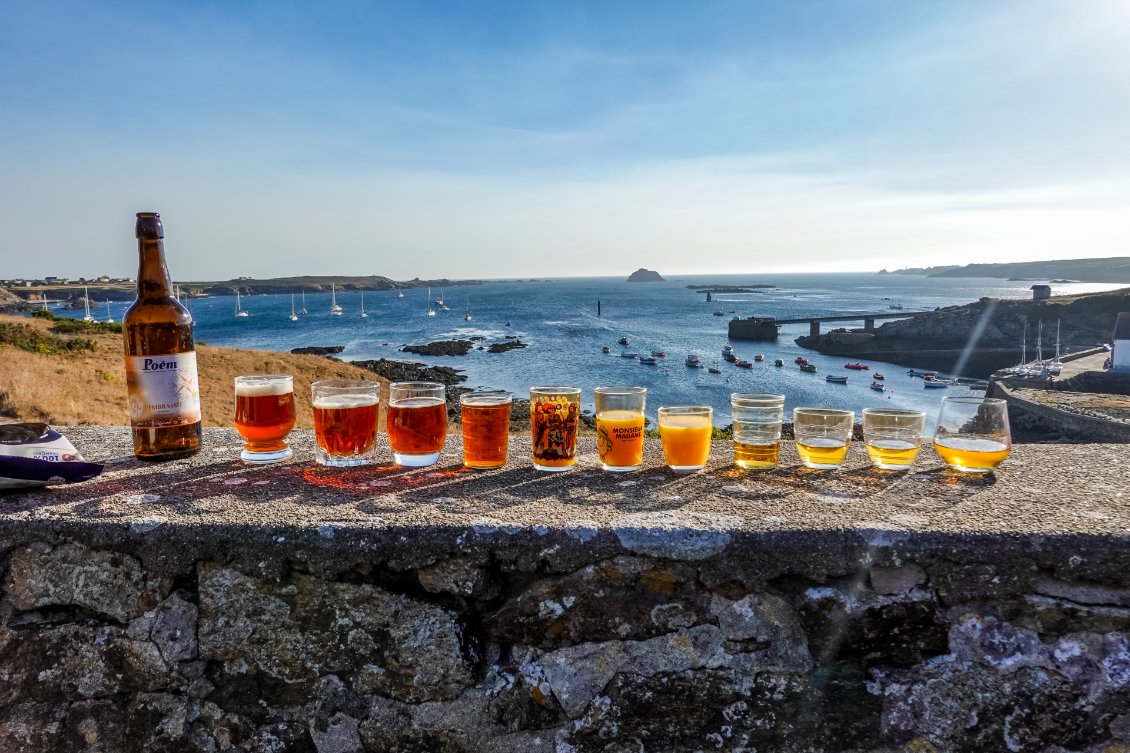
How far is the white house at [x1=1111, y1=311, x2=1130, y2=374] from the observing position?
1388 inches

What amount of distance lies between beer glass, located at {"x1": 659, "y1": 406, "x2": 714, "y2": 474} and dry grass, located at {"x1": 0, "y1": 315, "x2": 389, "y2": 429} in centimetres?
1230

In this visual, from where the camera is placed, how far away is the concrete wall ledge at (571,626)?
1.48 metres

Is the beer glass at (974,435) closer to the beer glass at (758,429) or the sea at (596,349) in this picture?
the beer glass at (758,429)

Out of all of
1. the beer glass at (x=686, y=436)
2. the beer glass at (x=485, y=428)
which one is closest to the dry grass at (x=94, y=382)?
the beer glass at (x=485, y=428)

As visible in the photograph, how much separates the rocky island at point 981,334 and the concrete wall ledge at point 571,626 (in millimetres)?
67783

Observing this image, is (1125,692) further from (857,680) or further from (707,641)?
(707,641)

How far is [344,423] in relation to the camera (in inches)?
84.6

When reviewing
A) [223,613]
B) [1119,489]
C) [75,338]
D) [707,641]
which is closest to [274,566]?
[223,613]

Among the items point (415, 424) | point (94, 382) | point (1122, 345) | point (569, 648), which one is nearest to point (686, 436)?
point (569, 648)

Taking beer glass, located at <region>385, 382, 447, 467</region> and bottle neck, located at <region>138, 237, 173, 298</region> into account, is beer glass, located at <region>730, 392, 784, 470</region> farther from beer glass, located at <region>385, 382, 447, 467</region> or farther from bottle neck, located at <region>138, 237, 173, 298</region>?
bottle neck, located at <region>138, 237, 173, 298</region>

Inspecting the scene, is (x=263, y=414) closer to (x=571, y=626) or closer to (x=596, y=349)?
(x=571, y=626)

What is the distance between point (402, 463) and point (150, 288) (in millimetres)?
1024

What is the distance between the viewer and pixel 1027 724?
1.47m

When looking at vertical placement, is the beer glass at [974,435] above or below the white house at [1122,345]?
above
